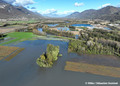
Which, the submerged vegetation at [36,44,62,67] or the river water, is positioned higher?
the submerged vegetation at [36,44,62,67]

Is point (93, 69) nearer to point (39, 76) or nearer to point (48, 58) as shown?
point (48, 58)

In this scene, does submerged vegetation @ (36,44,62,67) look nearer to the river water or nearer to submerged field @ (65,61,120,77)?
the river water

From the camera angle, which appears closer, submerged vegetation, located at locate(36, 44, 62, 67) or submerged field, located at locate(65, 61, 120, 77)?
submerged field, located at locate(65, 61, 120, 77)

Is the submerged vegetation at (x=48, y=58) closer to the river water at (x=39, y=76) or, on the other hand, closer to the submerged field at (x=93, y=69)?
the river water at (x=39, y=76)

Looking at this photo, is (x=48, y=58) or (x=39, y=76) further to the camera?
(x=48, y=58)

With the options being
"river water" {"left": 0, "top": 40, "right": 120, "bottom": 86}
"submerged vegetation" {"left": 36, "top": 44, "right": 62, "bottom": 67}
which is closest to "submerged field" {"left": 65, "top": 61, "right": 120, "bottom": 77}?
"river water" {"left": 0, "top": 40, "right": 120, "bottom": 86}

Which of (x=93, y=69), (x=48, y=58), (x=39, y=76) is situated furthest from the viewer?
(x=48, y=58)

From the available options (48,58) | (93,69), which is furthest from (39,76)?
(93,69)

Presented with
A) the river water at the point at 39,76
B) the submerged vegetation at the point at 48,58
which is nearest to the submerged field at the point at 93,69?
the river water at the point at 39,76

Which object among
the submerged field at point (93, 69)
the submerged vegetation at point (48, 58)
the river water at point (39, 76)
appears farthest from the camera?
the submerged vegetation at point (48, 58)

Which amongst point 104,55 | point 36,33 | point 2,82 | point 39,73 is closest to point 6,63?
point 2,82

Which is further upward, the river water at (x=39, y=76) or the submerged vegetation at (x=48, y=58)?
the submerged vegetation at (x=48, y=58)
